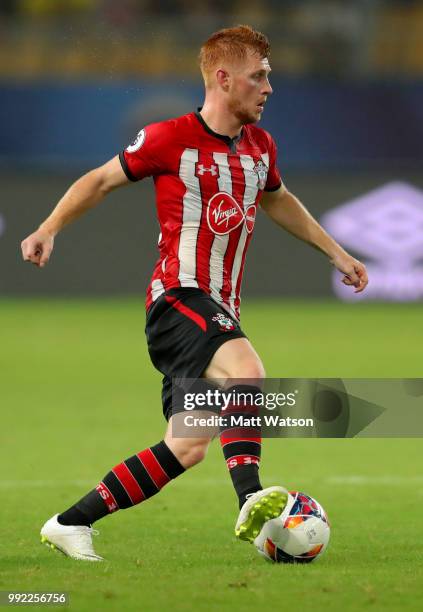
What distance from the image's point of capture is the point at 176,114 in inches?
742

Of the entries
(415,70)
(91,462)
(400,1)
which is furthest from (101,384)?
(400,1)

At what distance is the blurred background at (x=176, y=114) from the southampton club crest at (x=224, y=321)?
1341 centimetres

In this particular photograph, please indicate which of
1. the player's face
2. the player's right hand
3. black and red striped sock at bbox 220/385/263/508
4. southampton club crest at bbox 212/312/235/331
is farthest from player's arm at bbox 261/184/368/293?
the player's right hand

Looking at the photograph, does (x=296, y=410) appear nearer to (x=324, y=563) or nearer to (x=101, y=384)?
(x=324, y=563)

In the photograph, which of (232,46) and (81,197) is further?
(232,46)

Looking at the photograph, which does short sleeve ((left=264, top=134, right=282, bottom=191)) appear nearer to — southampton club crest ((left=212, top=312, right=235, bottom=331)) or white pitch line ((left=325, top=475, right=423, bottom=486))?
southampton club crest ((left=212, top=312, right=235, bottom=331))

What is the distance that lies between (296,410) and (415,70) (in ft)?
48.0

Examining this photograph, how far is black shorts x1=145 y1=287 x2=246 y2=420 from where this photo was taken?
5.24 m

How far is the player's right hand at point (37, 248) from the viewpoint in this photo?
5152 millimetres

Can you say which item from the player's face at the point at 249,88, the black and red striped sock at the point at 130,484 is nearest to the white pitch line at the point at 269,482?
the black and red striped sock at the point at 130,484

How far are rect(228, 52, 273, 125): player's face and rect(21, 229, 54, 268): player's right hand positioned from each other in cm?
98

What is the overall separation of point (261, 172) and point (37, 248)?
3.52ft

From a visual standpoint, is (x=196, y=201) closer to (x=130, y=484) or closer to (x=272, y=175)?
(x=272, y=175)

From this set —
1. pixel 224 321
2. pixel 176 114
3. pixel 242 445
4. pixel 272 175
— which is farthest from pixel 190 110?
pixel 242 445
